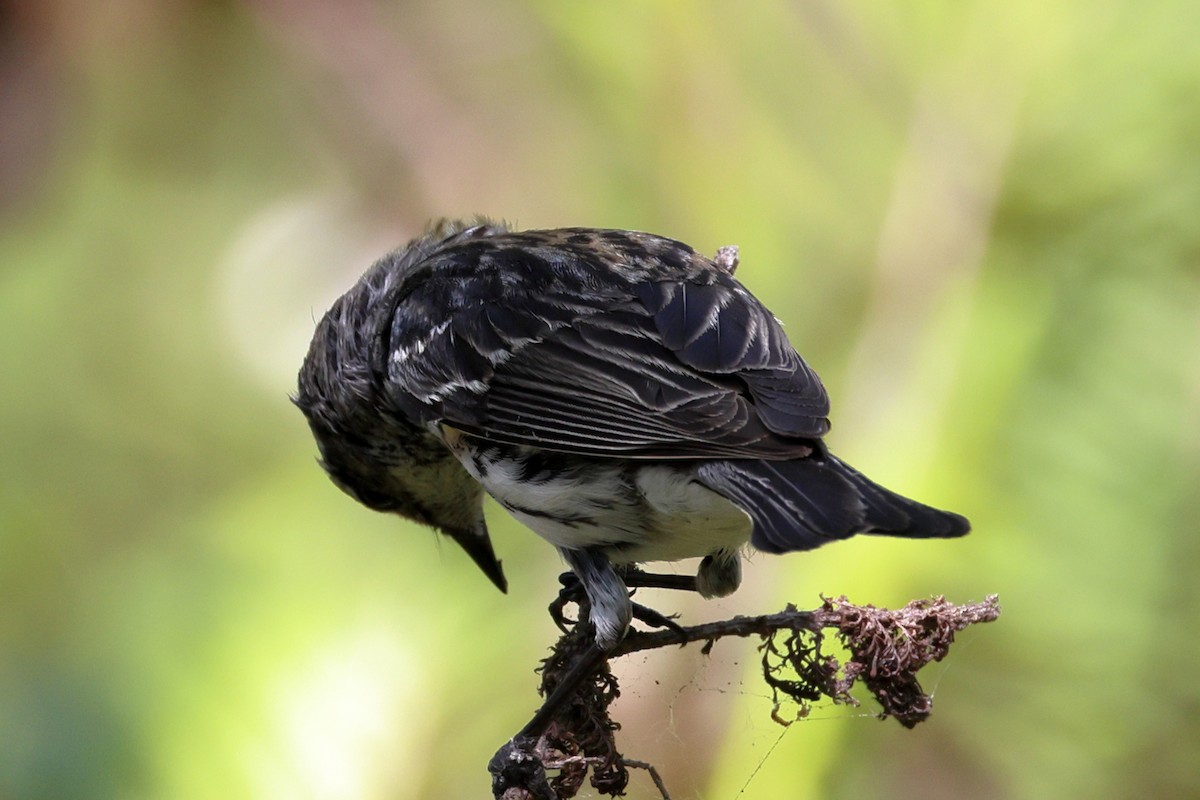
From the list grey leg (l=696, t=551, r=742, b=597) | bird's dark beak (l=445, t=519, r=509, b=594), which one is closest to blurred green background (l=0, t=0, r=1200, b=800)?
bird's dark beak (l=445, t=519, r=509, b=594)

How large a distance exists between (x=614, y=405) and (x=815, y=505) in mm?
604

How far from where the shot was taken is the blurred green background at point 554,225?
413cm

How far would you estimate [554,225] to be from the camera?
5203mm

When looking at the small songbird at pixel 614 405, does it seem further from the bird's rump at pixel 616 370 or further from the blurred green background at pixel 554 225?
the blurred green background at pixel 554 225

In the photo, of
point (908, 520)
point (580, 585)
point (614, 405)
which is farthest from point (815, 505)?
point (580, 585)

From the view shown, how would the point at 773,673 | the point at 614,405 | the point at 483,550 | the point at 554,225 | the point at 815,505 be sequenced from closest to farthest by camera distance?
the point at 815,505
the point at 773,673
the point at 614,405
the point at 483,550
the point at 554,225

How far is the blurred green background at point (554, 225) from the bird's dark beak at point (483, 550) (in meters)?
0.24

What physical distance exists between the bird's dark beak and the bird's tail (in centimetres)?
149

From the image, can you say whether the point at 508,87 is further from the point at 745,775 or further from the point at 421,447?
the point at 745,775

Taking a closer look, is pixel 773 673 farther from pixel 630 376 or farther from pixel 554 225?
pixel 554 225

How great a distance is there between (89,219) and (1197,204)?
4516mm

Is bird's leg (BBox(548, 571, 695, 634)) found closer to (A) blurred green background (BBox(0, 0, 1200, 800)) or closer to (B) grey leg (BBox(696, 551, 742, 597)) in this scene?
(B) grey leg (BBox(696, 551, 742, 597))

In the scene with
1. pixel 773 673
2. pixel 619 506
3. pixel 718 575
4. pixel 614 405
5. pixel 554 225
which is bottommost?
pixel 773 673

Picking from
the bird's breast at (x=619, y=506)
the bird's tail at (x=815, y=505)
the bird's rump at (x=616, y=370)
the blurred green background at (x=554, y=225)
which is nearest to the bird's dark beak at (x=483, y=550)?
the blurred green background at (x=554, y=225)
